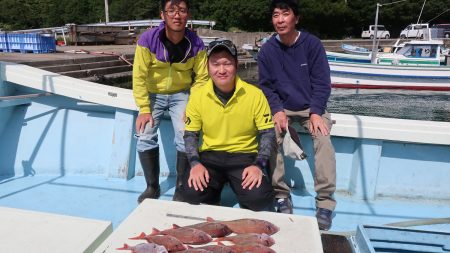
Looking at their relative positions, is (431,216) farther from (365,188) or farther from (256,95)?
(256,95)

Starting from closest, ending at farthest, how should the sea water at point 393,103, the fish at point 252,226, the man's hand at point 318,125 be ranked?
the fish at point 252,226, the man's hand at point 318,125, the sea water at point 393,103

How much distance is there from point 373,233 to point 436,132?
1.28 metres

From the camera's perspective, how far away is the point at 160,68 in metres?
3.12

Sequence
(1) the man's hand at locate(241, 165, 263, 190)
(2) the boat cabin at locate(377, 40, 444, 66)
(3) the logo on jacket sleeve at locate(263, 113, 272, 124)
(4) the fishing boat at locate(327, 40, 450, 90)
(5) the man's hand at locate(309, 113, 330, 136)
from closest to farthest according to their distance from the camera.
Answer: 1. (1) the man's hand at locate(241, 165, 263, 190)
2. (3) the logo on jacket sleeve at locate(263, 113, 272, 124)
3. (5) the man's hand at locate(309, 113, 330, 136)
4. (4) the fishing boat at locate(327, 40, 450, 90)
5. (2) the boat cabin at locate(377, 40, 444, 66)

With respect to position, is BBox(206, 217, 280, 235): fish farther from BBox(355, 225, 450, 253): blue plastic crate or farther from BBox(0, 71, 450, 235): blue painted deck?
BBox(0, 71, 450, 235): blue painted deck

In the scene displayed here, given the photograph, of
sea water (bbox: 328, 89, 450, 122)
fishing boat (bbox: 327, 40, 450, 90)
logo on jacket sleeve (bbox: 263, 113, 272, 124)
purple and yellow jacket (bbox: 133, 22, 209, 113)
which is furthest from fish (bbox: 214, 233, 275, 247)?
fishing boat (bbox: 327, 40, 450, 90)

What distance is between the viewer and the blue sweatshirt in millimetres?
2906

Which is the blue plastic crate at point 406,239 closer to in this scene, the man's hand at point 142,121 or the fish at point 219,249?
the fish at point 219,249

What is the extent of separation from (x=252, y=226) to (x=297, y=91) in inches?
56.6

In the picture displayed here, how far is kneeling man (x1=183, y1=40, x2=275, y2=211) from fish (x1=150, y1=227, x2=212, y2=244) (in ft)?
2.15

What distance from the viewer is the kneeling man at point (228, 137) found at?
97.1 inches

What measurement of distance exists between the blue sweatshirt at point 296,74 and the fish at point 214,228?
1295 mm

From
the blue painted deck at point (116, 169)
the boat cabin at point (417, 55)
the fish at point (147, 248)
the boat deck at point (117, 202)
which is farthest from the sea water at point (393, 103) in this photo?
the fish at point (147, 248)

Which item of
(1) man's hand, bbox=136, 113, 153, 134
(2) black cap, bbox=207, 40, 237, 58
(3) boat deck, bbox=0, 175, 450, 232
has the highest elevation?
(2) black cap, bbox=207, 40, 237, 58
